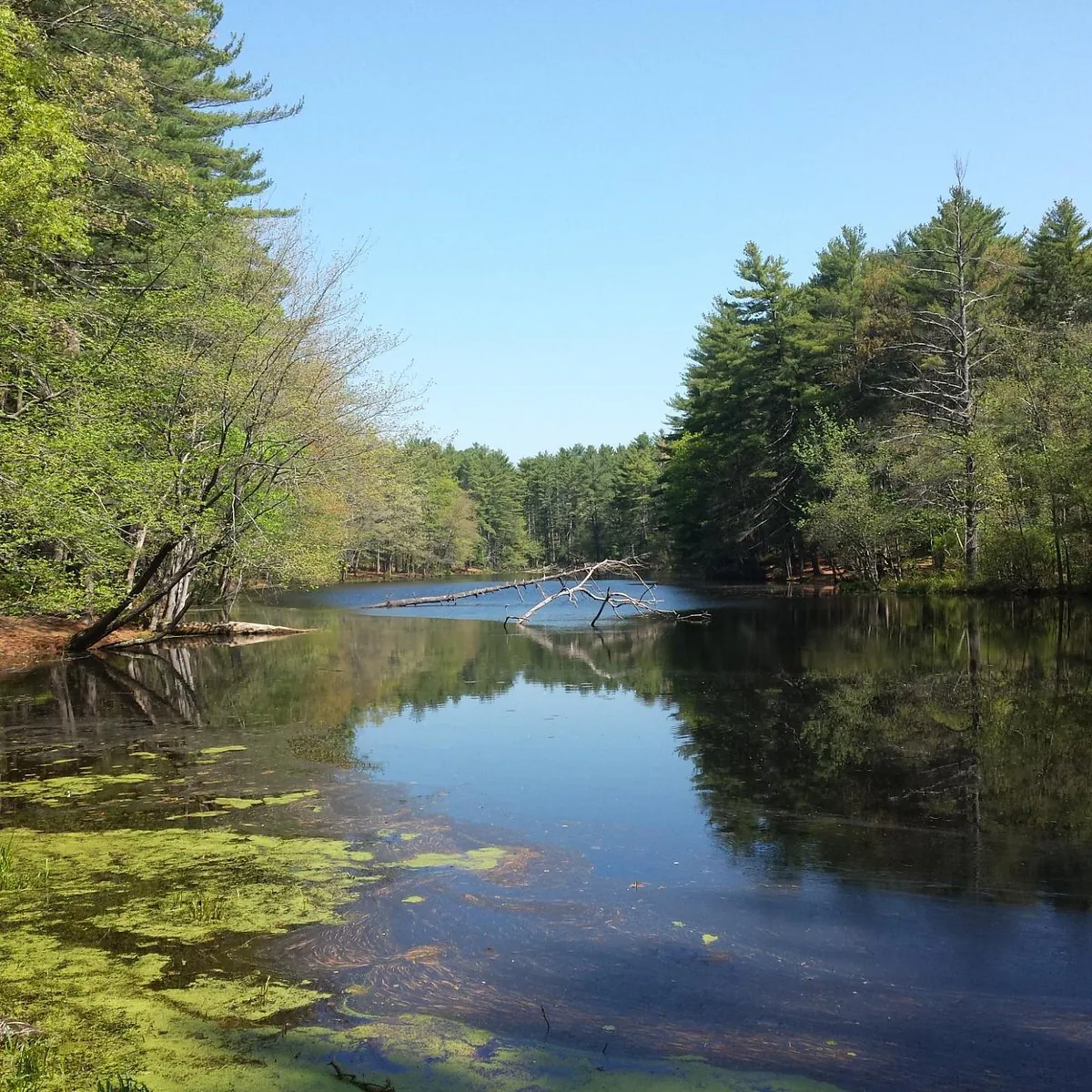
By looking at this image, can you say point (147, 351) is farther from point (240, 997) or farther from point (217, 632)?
point (240, 997)

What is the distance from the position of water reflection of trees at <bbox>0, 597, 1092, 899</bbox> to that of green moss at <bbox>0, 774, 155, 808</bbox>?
7.11 feet

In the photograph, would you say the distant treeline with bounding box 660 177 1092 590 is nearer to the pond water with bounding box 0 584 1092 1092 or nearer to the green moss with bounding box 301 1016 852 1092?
the pond water with bounding box 0 584 1092 1092

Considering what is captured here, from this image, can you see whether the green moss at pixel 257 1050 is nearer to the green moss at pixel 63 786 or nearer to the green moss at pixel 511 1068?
the green moss at pixel 511 1068

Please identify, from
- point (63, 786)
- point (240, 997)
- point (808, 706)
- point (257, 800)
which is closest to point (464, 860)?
point (240, 997)

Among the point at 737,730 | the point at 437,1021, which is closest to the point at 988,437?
the point at 737,730

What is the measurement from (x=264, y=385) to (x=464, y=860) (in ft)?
59.1

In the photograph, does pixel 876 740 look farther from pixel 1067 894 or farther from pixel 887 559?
pixel 887 559

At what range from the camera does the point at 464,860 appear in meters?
6.95

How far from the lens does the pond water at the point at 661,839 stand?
4426 mm

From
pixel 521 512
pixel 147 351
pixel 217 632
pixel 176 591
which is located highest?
pixel 521 512

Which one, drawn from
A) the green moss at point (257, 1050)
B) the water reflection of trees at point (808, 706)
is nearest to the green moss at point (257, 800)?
the water reflection of trees at point (808, 706)

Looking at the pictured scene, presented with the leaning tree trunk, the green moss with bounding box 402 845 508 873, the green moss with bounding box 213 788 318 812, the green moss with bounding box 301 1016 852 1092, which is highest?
the leaning tree trunk

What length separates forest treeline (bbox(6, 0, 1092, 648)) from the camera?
15.2m

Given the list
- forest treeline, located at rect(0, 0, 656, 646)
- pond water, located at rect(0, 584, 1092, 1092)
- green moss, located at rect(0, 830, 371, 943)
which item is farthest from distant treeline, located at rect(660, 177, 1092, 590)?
green moss, located at rect(0, 830, 371, 943)
